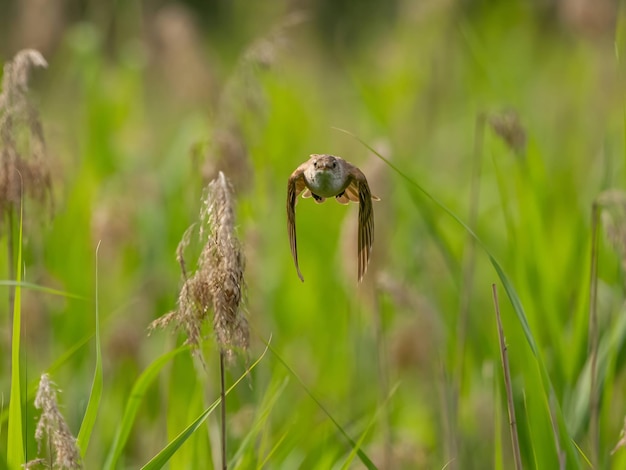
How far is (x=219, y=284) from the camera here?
994 millimetres

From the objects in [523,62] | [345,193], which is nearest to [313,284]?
[345,193]

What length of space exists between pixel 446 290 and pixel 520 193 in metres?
0.71

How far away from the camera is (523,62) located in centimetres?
550

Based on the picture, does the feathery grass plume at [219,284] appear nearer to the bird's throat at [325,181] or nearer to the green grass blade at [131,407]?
the bird's throat at [325,181]

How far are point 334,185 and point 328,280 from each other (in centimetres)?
176

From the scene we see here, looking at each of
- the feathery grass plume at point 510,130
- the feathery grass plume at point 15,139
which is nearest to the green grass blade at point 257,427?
the feathery grass plume at point 15,139

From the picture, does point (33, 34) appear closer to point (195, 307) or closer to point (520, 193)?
point (520, 193)

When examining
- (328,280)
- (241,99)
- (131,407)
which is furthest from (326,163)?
(328,280)

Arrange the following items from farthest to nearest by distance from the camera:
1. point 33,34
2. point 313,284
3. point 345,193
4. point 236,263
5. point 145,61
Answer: point 145,61 < point 33,34 < point 313,284 < point 345,193 < point 236,263

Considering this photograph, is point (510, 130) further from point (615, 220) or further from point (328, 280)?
point (328, 280)

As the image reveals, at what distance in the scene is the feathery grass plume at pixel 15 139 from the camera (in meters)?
1.23

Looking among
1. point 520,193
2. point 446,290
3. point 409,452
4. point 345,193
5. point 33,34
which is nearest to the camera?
point 345,193

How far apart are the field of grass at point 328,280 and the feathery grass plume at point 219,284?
0.03 m

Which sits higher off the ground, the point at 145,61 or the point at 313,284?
the point at 145,61
